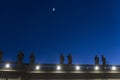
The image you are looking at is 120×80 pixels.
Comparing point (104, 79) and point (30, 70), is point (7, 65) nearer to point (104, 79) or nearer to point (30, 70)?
point (30, 70)

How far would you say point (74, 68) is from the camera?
32688 mm

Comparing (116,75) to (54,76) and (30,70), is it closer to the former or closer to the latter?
(54,76)

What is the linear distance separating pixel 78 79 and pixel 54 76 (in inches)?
135

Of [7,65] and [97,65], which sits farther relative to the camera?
[97,65]

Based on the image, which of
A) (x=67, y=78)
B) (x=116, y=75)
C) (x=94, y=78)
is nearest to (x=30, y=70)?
(x=67, y=78)

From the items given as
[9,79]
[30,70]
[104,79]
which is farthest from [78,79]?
[9,79]

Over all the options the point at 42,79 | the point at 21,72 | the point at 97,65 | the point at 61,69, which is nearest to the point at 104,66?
the point at 97,65

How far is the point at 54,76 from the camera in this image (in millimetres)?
32375

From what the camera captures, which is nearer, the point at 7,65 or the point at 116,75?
the point at 7,65

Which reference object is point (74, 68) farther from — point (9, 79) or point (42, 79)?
point (9, 79)

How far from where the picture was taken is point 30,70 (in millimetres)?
31828

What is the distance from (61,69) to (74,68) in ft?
6.11

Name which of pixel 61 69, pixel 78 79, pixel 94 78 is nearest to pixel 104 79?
pixel 94 78

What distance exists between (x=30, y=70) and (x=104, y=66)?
10542 millimetres
